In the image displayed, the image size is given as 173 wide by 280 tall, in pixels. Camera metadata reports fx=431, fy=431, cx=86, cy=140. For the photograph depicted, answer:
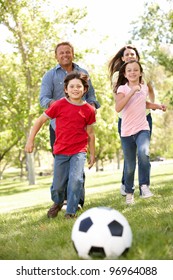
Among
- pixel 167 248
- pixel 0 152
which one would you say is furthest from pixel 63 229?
pixel 0 152

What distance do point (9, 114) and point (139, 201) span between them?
21.2m

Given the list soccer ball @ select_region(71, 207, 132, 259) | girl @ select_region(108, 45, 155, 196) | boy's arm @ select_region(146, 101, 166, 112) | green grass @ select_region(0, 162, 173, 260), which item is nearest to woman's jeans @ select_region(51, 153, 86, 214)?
green grass @ select_region(0, 162, 173, 260)

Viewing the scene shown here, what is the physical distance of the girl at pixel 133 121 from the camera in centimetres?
649

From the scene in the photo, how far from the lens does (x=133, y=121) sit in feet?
21.7

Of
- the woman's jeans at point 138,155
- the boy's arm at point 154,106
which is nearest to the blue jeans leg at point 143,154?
the woman's jeans at point 138,155

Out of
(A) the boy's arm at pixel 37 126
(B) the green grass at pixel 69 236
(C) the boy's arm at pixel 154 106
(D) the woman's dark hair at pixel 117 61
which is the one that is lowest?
(B) the green grass at pixel 69 236

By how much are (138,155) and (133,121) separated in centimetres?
53

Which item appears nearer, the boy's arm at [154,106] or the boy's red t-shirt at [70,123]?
the boy's red t-shirt at [70,123]

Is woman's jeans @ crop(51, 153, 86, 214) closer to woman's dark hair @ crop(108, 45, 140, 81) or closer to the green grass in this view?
the green grass

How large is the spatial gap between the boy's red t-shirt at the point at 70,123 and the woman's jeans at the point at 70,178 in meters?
0.11

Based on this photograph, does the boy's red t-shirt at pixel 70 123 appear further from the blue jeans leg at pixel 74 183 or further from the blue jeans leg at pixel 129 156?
→ the blue jeans leg at pixel 129 156

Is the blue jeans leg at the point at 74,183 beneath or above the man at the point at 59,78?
beneath

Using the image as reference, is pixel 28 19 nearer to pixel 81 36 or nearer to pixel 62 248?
pixel 81 36

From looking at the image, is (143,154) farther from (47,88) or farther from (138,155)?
(47,88)
